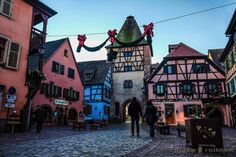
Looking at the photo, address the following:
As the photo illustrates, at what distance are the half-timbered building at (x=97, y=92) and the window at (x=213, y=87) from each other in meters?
14.9

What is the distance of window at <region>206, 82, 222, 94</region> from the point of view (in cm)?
2674

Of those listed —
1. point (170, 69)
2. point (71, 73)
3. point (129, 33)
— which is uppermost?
point (129, 33)

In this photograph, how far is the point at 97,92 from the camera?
33.4 meters

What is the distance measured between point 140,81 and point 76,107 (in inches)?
509

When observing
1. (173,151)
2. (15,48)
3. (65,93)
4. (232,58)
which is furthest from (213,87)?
(173,151)

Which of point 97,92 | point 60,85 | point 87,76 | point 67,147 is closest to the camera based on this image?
point 67,147

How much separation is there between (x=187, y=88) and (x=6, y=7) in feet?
71.8

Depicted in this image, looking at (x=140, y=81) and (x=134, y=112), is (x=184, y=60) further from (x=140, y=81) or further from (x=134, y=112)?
(x=134, y=112)

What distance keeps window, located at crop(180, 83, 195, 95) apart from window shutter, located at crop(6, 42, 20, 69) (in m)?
20.3

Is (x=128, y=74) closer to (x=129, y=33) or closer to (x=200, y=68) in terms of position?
(x=129, y=33)

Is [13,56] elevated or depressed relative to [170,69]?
depressed

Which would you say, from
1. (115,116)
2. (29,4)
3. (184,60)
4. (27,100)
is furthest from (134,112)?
(115,116)

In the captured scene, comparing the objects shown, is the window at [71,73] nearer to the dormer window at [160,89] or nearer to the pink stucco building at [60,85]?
the pink stucco building at [60,85]

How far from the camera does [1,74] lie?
1298 cm
